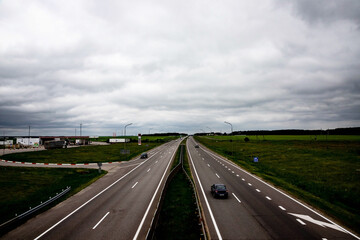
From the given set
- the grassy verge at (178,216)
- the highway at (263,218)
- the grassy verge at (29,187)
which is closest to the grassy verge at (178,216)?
the grassy verge at (178,216)

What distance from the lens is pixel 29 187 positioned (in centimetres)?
2631

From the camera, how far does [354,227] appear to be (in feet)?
47.1

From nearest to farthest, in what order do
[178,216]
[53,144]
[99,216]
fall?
[178,216], [99,216], [53,144]

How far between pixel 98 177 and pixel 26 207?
14143 millimetres

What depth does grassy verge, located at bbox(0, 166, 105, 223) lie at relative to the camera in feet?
61.5

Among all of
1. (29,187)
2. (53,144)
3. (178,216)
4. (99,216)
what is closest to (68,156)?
(53,144)

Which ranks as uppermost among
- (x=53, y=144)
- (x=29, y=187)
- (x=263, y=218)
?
(x=53, y=144)

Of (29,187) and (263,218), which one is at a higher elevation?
(263,218)

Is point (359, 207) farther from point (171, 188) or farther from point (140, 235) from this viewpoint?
point (140, 235)

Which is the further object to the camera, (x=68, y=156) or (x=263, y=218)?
(x=68, y=156)

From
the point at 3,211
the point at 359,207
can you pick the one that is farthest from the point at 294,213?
the point at 3,211

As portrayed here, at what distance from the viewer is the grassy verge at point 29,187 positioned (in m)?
18.7

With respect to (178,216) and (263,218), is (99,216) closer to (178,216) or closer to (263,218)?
(178,216)

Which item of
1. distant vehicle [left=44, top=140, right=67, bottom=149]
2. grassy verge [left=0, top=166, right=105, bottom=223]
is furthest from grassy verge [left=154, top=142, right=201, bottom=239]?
distant vehicle [left=44, top=140, right=67, bottom=149]
